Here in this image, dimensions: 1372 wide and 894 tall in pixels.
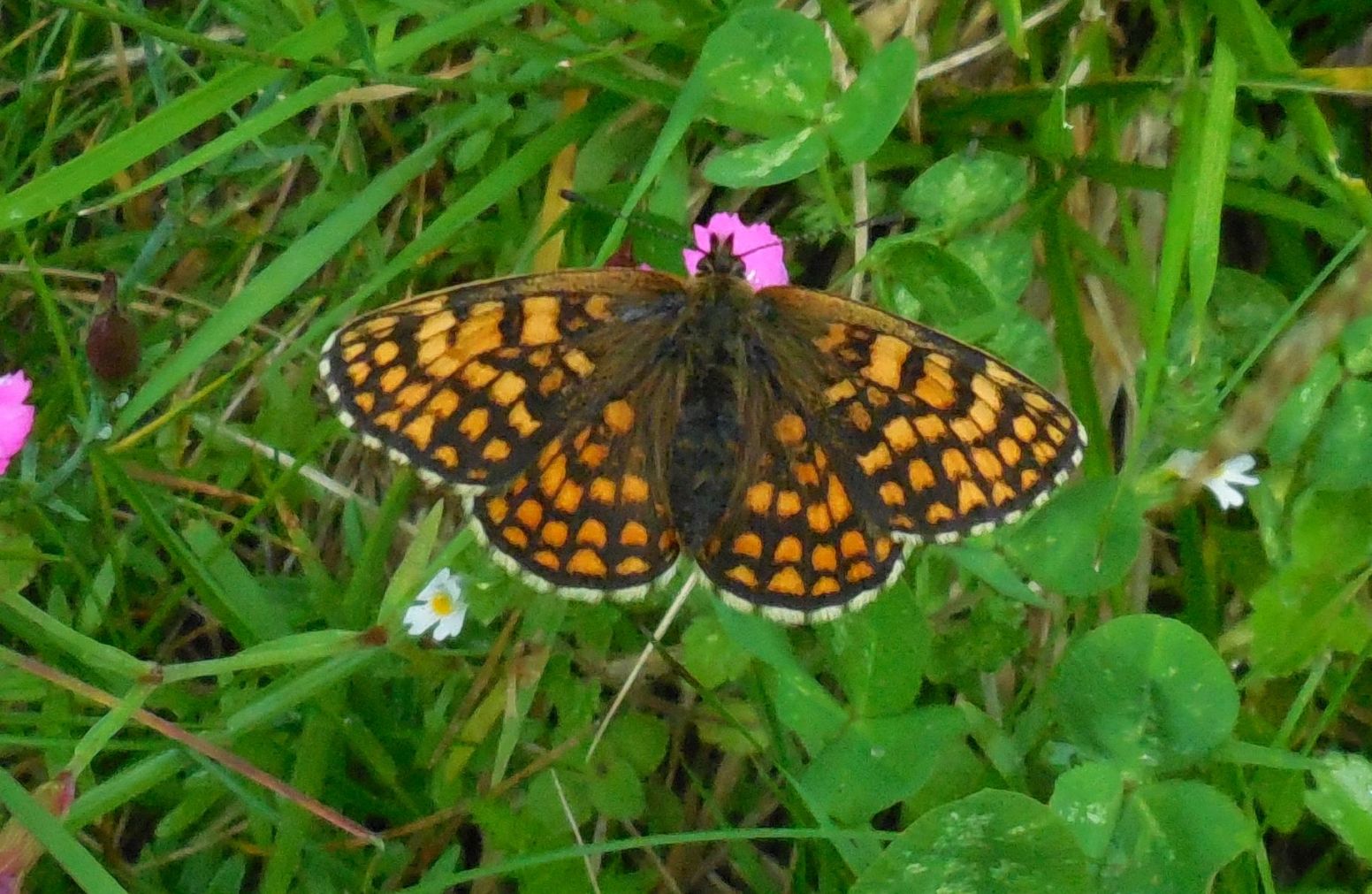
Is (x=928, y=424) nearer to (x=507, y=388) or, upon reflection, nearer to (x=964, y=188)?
(x=964, y=188)

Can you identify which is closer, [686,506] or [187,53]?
[686,506]

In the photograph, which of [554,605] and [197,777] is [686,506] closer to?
[554,605]

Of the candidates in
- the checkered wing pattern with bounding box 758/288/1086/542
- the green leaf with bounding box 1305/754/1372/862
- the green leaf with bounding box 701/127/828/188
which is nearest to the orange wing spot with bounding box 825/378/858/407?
the checkered wing pattern with bounding box 758/288/1086/542

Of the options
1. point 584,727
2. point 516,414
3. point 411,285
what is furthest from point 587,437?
point 411,285

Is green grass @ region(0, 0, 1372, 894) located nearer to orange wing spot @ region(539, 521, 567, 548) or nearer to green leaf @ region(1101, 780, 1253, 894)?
green leaf @ region(1101, 780, 1253, 894)

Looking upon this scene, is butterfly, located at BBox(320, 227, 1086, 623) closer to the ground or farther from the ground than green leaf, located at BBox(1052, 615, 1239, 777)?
farther from the ground

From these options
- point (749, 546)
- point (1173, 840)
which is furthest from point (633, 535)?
point (1173, 840)
